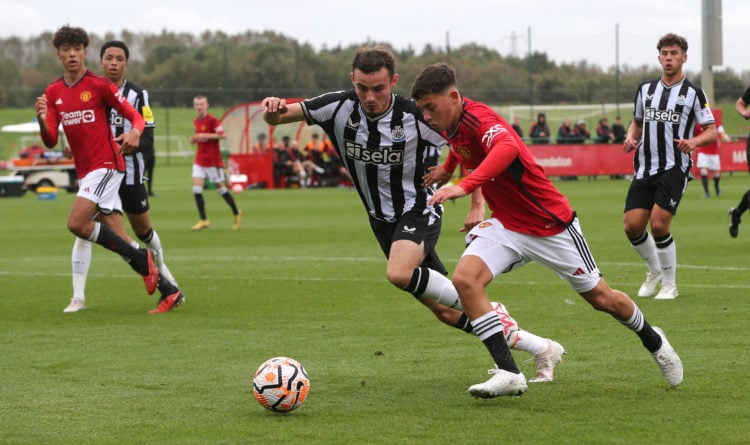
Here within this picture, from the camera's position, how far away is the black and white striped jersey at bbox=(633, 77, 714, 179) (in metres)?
10.6

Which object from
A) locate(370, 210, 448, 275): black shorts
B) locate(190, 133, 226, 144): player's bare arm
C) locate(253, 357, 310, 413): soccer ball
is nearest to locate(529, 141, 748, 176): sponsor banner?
locate(190, 133, 226, 144): player's bare arm

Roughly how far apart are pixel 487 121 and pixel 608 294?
118 cm

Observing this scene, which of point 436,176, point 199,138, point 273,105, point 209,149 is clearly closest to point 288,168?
point 209,149

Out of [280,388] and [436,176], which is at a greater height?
[436,176]

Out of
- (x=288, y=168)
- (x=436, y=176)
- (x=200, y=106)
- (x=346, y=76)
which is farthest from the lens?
(x=346, y=76)

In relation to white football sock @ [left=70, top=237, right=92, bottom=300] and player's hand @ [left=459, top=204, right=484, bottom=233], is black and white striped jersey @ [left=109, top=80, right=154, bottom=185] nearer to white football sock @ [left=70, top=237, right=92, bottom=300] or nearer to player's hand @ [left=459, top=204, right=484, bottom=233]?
white football sock @ [left=70, top=237, right=92, bottom=300]

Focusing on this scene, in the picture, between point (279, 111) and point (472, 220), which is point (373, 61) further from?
point (472, 220)

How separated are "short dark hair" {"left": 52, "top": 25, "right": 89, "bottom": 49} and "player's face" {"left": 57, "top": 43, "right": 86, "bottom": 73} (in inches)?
1.1

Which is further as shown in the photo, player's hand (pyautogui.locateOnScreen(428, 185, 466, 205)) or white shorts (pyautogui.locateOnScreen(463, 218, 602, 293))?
white shorts (pyautogui.locateOnScreen(463, 218, 602, 293))

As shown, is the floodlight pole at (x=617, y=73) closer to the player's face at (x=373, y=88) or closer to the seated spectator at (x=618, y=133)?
the seated spectator at (x=618, y=133)

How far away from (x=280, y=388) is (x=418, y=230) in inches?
64.6

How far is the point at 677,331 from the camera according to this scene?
27.0 ft

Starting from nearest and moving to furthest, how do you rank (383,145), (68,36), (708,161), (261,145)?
(383,145) → (68,36) → (708,161) → (261,145)

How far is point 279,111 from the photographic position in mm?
6773
